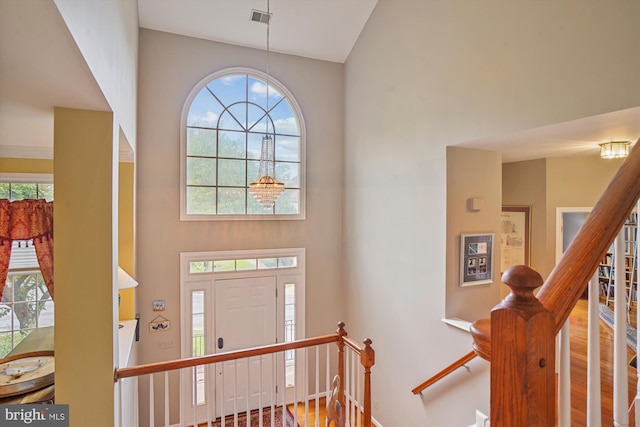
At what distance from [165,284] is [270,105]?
2.68 metres

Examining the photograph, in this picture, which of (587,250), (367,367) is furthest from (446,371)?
(587,250)

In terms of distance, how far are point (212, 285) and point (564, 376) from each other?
413cm

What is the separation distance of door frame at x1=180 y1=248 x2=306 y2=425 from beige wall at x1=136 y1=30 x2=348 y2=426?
0.08m

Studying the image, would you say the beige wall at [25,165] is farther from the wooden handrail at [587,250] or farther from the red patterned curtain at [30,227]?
the wooden handrail at [587,250]

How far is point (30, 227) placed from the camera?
269cm

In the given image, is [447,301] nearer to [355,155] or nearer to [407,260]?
[407,260]

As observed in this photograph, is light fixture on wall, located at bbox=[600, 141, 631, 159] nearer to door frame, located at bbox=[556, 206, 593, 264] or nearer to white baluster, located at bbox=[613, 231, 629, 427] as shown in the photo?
door frame, located at bbox=[556, 206, 593, 264]

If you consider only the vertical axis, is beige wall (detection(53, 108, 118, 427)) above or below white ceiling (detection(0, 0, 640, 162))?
below

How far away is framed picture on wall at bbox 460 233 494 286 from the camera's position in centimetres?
328

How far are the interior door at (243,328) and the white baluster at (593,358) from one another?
Answer: 4126 millimetres

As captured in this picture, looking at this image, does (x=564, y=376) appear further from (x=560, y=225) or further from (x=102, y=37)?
(x=560, y=225)

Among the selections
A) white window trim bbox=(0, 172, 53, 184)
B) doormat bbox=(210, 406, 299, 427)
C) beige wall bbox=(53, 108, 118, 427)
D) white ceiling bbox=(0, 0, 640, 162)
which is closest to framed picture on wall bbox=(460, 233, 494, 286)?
white ceiling bbox=(0, 0, 640, 162)

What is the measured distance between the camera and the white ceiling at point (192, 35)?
3.59 ft

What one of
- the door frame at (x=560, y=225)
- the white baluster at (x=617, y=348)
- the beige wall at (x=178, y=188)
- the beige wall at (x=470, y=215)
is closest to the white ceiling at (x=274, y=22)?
the beige wall at (x=178, y=188)
